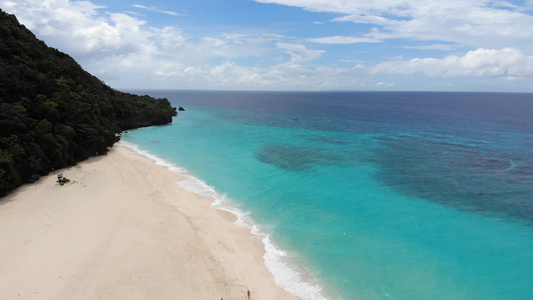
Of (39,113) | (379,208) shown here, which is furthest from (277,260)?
(39,113)

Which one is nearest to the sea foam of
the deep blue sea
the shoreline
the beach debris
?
the deep blue sea

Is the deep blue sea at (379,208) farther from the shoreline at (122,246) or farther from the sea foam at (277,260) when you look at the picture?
the shoreline at (122,246)

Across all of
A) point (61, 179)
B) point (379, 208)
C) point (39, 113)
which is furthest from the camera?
point (39, 113)

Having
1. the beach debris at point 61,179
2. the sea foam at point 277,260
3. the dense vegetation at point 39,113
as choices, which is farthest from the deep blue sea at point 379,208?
the beach debris at point 61,179

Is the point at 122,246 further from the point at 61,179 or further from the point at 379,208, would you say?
the point at 379,208

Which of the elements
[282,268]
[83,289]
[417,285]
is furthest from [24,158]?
[417,285]

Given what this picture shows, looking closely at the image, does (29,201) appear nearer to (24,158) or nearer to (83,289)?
(24,158)
